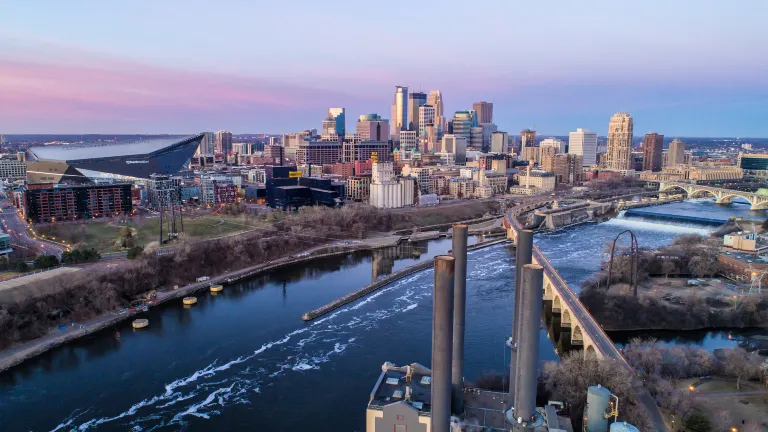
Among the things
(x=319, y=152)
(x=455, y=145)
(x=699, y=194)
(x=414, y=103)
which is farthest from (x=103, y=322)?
(x=414, y=103)

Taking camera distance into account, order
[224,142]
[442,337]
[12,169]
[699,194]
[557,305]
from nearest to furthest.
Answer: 1. [442,337]
2. [557,305]
3. [12,169]
4. [699,194]
5. [224,142]

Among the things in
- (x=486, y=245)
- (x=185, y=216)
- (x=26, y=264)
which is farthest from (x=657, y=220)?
(x=26, y=264)

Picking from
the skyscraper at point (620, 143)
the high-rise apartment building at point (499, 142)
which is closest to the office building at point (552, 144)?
the high-rise apartment building at point (499, 142)

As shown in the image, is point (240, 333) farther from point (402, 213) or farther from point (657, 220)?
point (657, 220)

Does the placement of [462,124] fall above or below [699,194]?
above

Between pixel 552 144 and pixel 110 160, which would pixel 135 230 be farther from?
pixel 552 144

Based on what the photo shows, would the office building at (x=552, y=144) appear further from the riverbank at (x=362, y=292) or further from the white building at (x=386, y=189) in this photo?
the riverbank at (x=362, y=292)

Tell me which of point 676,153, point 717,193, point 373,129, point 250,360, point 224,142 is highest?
point 373,129
